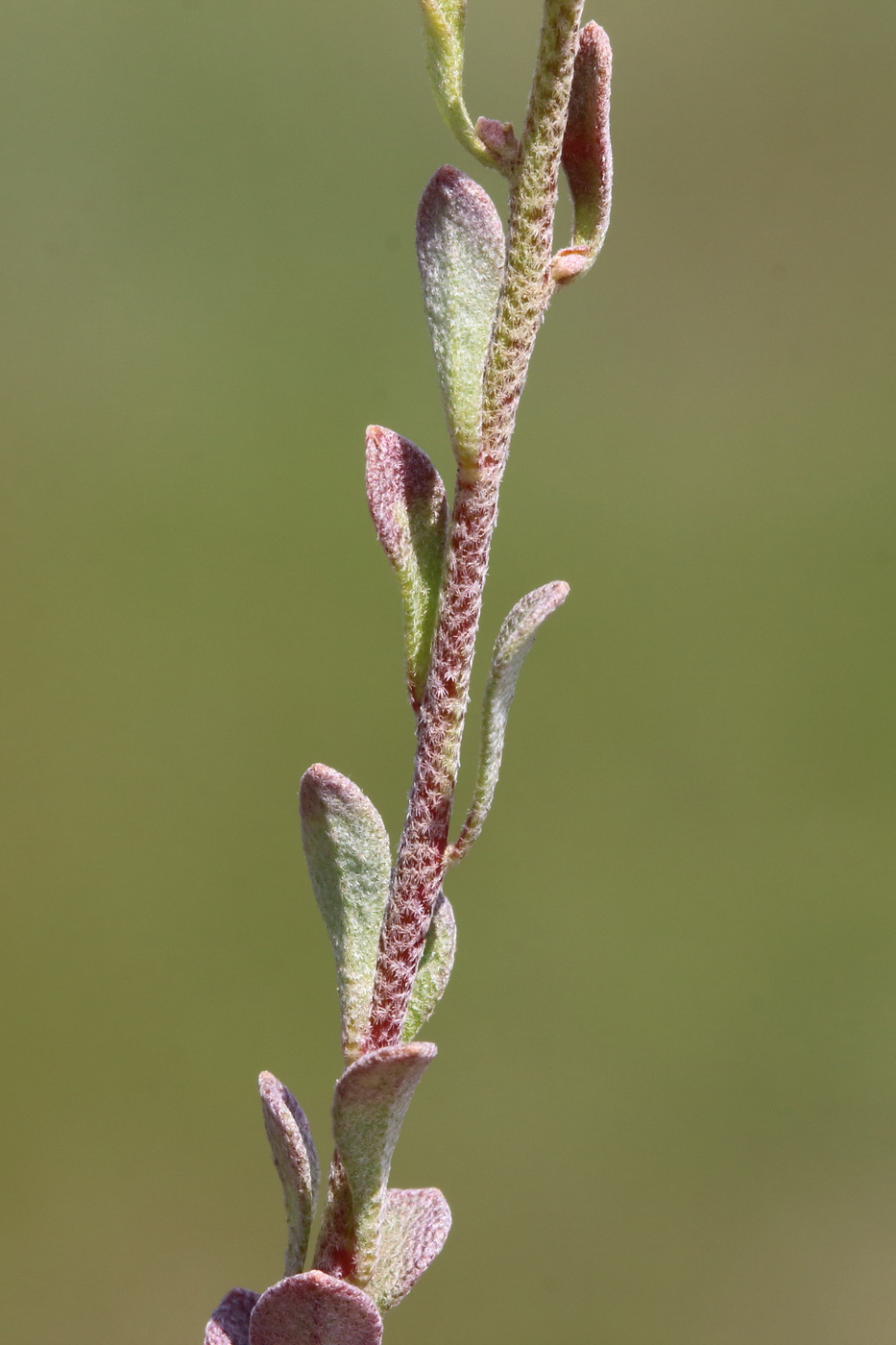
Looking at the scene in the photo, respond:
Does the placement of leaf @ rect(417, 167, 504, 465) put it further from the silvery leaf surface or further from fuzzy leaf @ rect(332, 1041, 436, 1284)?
fuzzy leaf @ rect(332, 1041, 436, 1284)

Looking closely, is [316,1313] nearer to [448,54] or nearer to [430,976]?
[430,976]

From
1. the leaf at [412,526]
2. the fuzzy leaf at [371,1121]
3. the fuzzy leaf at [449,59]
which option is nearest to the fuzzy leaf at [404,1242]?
the fuzzy leaf at [371,1121]

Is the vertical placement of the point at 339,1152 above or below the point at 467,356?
below

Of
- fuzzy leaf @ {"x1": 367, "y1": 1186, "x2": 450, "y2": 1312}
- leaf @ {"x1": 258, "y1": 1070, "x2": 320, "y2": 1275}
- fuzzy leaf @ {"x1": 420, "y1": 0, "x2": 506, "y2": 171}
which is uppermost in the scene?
fuzzy leaf @ {"x1": 420, "y1": 0, "x2": 506, "y2": 171}

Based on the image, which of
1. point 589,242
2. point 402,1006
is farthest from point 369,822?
point 589,242

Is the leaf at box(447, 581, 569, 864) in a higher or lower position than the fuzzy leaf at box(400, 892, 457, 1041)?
A: higher

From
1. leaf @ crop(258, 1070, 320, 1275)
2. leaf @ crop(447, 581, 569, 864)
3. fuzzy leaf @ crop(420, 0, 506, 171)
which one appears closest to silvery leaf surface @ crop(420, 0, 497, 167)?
fuzzy leaf @ crop(420, 0, 506, 171)

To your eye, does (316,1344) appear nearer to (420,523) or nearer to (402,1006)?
(402,1006)

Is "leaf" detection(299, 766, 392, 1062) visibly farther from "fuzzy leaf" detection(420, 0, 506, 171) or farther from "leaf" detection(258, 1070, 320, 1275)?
"fuzzy leaf" detection(420, 0, 506, 171)
